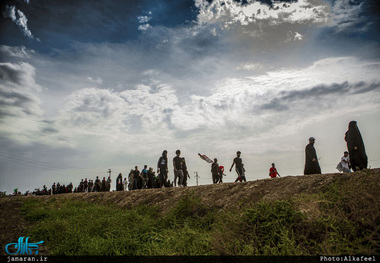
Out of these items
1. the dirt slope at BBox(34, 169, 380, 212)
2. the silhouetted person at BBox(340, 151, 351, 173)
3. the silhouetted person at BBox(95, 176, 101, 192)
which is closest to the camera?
the dirt slope at BBox(34, 169, 380, 212)

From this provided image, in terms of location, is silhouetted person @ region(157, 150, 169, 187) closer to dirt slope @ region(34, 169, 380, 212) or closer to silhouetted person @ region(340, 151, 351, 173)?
dirt slope @ region(34, 169, 380, 212)

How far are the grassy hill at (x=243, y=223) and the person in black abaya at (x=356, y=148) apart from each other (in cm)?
198

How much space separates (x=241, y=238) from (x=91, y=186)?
2448 centimetres

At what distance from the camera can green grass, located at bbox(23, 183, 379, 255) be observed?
14.6 feet

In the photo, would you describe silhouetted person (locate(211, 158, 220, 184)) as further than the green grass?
Yes

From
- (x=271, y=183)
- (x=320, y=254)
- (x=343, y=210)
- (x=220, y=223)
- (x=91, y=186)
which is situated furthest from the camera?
(x=91, y=186)

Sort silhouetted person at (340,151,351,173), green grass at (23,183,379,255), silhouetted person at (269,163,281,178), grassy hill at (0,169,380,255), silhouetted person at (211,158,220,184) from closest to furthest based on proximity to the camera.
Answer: green grass at (23,183,379,255)
grassy hill at (0,169,380,255)
silhouetted person at (340,151,351,173)
silhouetted person at (269,163,281,178)
silhouetted person at (211,158,220,184)

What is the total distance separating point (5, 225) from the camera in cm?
1145

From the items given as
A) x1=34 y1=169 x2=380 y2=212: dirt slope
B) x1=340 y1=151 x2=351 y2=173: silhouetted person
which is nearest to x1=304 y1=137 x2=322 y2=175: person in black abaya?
x1=340 y1=151 x2=351 y2=173: silhouetted person

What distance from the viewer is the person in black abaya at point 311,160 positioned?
899cm

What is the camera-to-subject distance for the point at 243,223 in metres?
5.69

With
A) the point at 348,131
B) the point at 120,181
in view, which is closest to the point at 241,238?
the point at 348,131

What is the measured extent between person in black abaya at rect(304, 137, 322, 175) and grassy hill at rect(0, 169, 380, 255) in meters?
1.89

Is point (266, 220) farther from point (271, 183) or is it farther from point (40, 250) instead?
point (40, 250)
